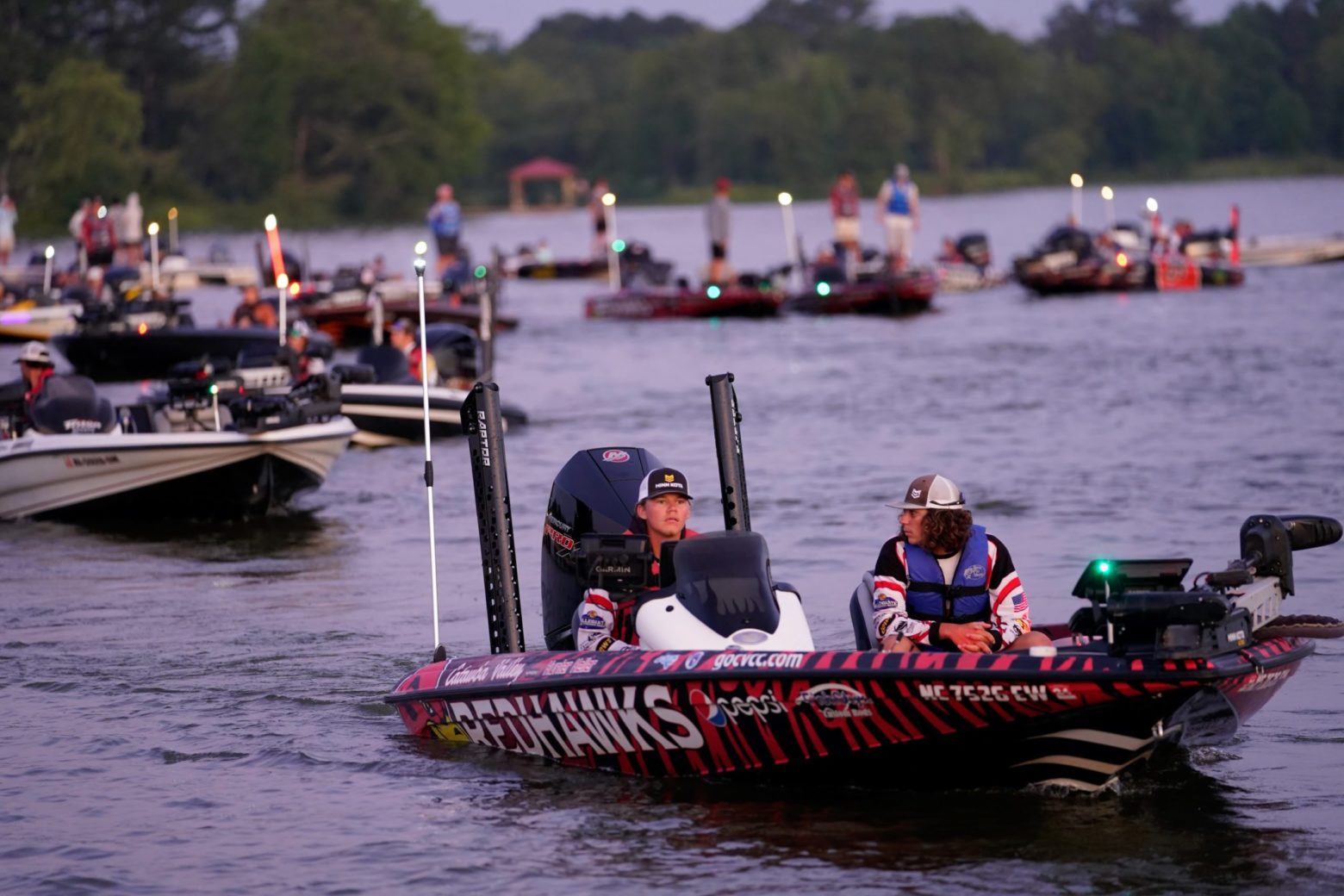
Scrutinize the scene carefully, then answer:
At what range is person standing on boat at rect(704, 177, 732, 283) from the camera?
38469 millimetres

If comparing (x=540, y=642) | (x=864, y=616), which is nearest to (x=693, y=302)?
(x=540, y=642)

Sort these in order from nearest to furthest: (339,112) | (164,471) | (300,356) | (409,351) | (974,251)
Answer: (164,471) < (300,356) < (409,351) < (974,251) < (339,112)

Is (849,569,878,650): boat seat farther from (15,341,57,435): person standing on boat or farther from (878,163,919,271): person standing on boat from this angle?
(878,163,919,271): person standing on boat

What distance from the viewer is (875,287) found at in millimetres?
38188

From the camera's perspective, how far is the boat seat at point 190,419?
17500mm

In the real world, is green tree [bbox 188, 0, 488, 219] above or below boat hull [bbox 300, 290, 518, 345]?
above

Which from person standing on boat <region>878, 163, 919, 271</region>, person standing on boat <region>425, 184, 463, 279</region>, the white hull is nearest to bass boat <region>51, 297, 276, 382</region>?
person standing on boat <region>425, 184, 463, 279</region>

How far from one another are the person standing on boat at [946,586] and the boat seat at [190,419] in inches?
361

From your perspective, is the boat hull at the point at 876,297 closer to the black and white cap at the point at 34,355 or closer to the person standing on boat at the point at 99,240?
Answer: the person standing on boat at the point at 99,240

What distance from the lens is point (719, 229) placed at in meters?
39.3

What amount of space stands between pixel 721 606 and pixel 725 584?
0.09 meters

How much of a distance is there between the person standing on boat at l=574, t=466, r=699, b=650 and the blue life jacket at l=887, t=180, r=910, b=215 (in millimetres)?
31311

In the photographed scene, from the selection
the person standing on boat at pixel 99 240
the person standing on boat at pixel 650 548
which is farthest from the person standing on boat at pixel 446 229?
the person standing on boat at pixel 650 548

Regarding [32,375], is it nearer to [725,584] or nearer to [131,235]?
[725,584]
